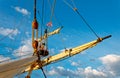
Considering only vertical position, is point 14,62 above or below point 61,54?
below

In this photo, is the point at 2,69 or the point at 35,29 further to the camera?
the point at 35,29

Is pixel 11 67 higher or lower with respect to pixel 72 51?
lower

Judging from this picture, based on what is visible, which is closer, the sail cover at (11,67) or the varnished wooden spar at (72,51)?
the sail cover at (11,67)

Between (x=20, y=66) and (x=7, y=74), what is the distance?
1.78 metres

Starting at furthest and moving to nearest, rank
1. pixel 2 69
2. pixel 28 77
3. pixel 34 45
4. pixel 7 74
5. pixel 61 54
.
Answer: pixel 61 54 < pixel 34 45 < pixel 28 77 < pixel 7 74 < pixel 2 69

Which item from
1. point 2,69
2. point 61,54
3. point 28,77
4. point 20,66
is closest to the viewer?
point 2,69

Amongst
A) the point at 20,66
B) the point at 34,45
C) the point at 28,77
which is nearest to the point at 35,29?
the point at 34,45

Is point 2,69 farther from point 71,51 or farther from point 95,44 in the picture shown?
point 71,51

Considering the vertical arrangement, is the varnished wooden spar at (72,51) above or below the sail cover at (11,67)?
above

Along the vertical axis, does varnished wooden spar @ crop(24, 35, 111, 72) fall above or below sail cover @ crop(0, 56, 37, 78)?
above

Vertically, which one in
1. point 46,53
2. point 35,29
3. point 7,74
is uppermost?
point 35,29

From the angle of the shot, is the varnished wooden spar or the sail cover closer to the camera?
the sail cover

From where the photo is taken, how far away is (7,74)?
21.1 meters

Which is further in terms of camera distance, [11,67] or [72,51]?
[72,51]
